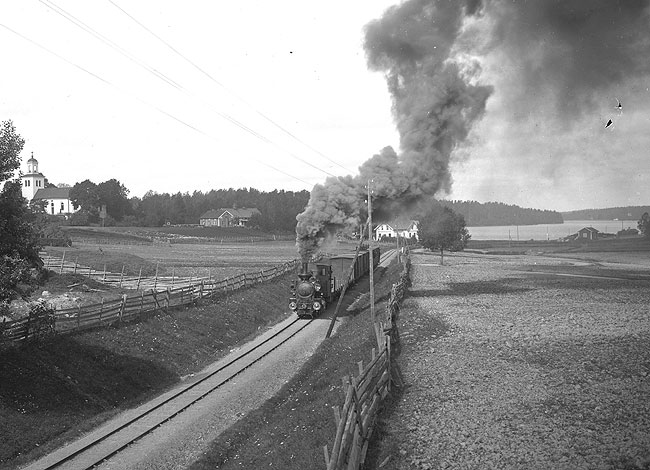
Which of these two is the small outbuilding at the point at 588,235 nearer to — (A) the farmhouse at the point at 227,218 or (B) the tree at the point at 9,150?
(A) the farmhouse at the point at 227,218

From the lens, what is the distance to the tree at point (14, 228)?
20.4m

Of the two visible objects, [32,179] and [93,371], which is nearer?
[93,371]

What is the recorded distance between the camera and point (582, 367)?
18906mm

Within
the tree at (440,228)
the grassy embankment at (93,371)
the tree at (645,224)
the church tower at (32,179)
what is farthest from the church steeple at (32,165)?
the tree at (645,224)

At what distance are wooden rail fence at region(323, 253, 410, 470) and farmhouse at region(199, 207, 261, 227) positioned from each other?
16450cm

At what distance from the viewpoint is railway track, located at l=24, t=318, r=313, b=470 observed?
17062 mm

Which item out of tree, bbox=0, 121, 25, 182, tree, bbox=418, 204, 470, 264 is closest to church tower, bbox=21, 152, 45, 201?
tree, bbox=418, 204, 470, 264

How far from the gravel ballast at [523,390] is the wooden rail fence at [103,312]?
1435 centimetres

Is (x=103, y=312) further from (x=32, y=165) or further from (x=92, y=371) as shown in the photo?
(x=32, y=165)

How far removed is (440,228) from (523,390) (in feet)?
237

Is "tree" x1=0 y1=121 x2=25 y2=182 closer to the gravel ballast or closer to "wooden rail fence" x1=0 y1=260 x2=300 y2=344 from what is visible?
"wooden rail fence" x1=0 y1=260 x2=300 y2=344

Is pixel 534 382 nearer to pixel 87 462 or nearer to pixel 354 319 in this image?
pixel 87 462

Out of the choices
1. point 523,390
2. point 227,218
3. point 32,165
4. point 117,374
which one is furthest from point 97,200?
point 523,390

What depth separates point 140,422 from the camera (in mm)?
20172
